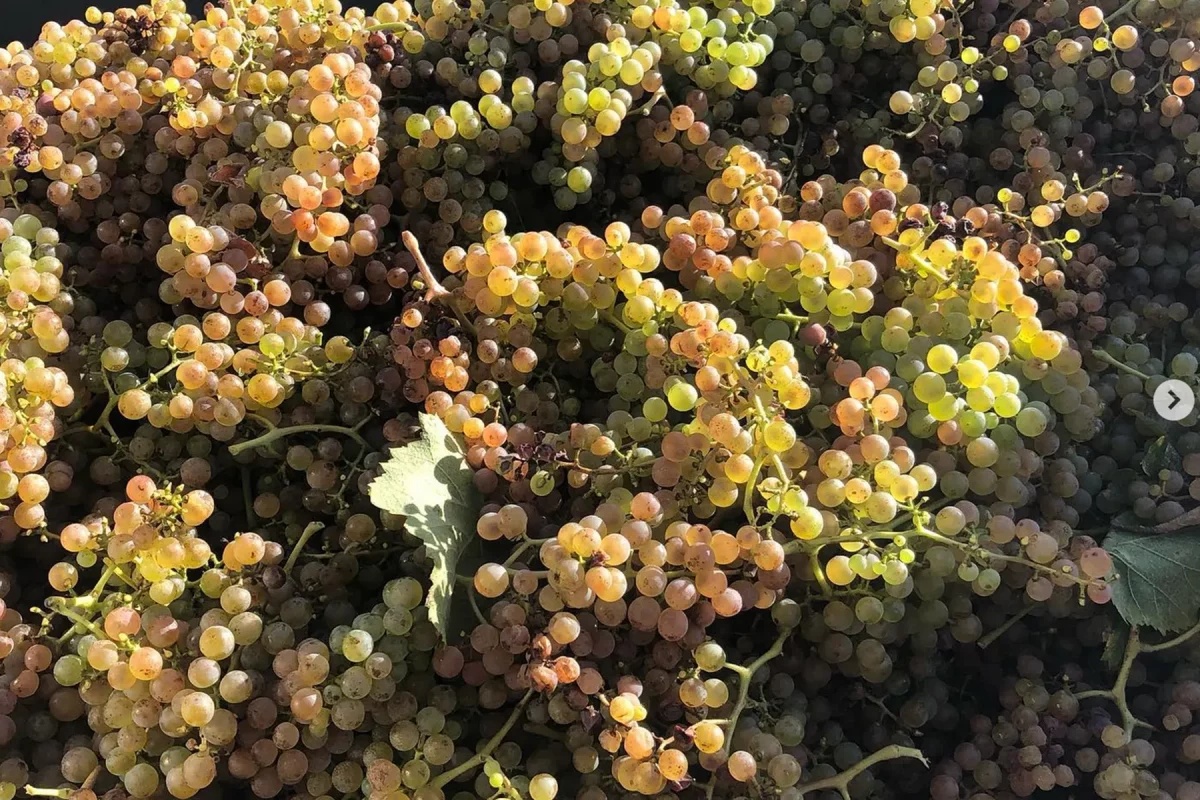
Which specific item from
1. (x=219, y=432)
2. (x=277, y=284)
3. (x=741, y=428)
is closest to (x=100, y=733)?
(x=219, y=432)

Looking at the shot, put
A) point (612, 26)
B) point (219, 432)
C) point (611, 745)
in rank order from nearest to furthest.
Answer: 1. point (611, 745)
2. point (219, 432)
3. point (612, 26)

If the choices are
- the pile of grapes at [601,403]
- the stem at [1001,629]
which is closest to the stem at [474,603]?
the pile of grapes at [601,403]

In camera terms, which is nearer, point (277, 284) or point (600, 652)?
point (600, 652)

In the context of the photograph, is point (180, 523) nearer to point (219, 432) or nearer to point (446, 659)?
point (219, 432)

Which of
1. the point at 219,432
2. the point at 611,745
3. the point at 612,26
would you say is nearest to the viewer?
the point at 611,745

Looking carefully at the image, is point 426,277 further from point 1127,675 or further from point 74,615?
point 1127,675

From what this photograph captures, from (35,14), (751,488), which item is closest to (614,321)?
(751,488)

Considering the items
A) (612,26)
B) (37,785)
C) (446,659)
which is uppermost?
(612,26)

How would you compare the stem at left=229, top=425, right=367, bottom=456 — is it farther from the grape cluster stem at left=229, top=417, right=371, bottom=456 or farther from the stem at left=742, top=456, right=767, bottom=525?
the stem at left=742, top=456, right=767, bottom=525
